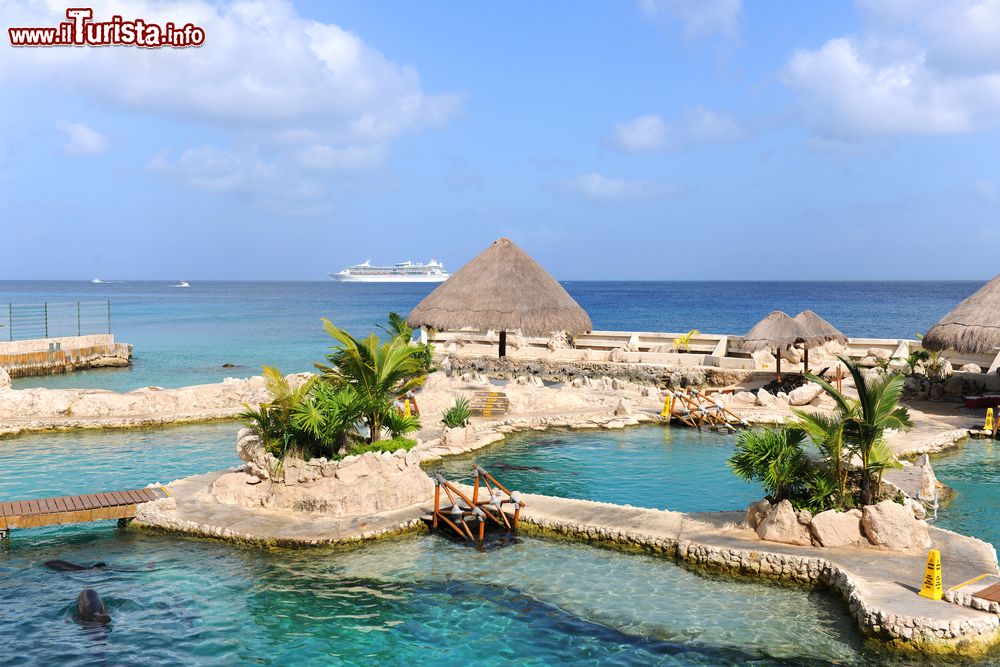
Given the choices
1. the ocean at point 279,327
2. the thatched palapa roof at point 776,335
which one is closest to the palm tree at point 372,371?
the thatched palapa roof at point 776,335

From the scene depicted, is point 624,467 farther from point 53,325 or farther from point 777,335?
point 53,325

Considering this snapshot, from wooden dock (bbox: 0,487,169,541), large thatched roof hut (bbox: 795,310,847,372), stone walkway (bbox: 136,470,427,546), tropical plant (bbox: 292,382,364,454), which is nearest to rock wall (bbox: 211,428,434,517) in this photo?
stone walkway (bbox: 136,470,427,546)

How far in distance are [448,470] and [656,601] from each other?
771cm

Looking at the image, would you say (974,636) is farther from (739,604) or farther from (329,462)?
(329,462)

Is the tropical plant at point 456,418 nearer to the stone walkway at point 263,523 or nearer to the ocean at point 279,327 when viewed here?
the stone walkway at point 263,523

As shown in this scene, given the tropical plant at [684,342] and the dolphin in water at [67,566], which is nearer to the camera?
the dolphin in water at [67,566]

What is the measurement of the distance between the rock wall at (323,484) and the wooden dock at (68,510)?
1428 mm

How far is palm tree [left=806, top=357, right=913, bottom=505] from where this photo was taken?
11.3 m

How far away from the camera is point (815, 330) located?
26438mm

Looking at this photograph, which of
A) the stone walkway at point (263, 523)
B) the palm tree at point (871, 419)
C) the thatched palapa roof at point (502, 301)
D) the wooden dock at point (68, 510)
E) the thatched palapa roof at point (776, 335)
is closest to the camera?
the palm tree at point (871, 419)

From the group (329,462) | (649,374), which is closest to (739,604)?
(329,462)

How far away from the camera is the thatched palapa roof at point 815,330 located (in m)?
26.1

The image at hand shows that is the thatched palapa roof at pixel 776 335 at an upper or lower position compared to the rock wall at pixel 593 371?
upper

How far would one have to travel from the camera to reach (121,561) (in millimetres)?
11781
